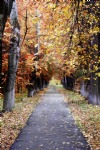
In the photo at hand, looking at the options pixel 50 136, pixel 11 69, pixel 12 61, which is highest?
pixel 12 61

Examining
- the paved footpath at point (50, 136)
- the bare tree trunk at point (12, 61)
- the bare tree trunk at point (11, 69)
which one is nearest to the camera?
the paved footpath at point (50, 136)

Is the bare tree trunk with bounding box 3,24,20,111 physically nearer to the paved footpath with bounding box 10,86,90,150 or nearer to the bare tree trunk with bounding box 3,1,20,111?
the bare tree trunk with bounding box 3,1,20,111

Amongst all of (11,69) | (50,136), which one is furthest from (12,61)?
(50,136)

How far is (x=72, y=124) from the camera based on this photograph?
15.0m

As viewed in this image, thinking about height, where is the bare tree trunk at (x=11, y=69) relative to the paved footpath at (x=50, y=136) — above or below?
above

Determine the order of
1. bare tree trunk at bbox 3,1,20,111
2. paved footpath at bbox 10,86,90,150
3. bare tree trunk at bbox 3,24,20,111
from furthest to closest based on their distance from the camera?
1. bare tree trunk at bbox 3,24,20,111
2. bare tree trunk at bbox 3,1,20,111
3. paved footpath at bbox 10,86,90,150

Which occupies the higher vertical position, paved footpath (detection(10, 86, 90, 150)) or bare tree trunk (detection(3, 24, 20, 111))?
bare tree trunk (detection(3, 24, 20, 111))

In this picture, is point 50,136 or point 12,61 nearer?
point 50,136

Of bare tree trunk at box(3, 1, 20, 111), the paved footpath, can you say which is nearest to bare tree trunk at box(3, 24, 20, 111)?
bare tree trunk at box(3, 1, 20, 111)

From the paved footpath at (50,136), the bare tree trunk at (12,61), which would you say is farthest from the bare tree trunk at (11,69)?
the paved footpath at (50,136)

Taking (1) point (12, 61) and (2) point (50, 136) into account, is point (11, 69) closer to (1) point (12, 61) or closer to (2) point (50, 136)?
(1) point (12, 61)

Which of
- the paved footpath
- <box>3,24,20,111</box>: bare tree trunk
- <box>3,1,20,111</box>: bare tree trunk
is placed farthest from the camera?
<box>3,24,20,111</box>: bare tree trunk

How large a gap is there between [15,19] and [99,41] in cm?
690

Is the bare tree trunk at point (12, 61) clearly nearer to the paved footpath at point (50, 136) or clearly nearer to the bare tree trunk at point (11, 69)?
the bare tree trunk at point (11, 69)
